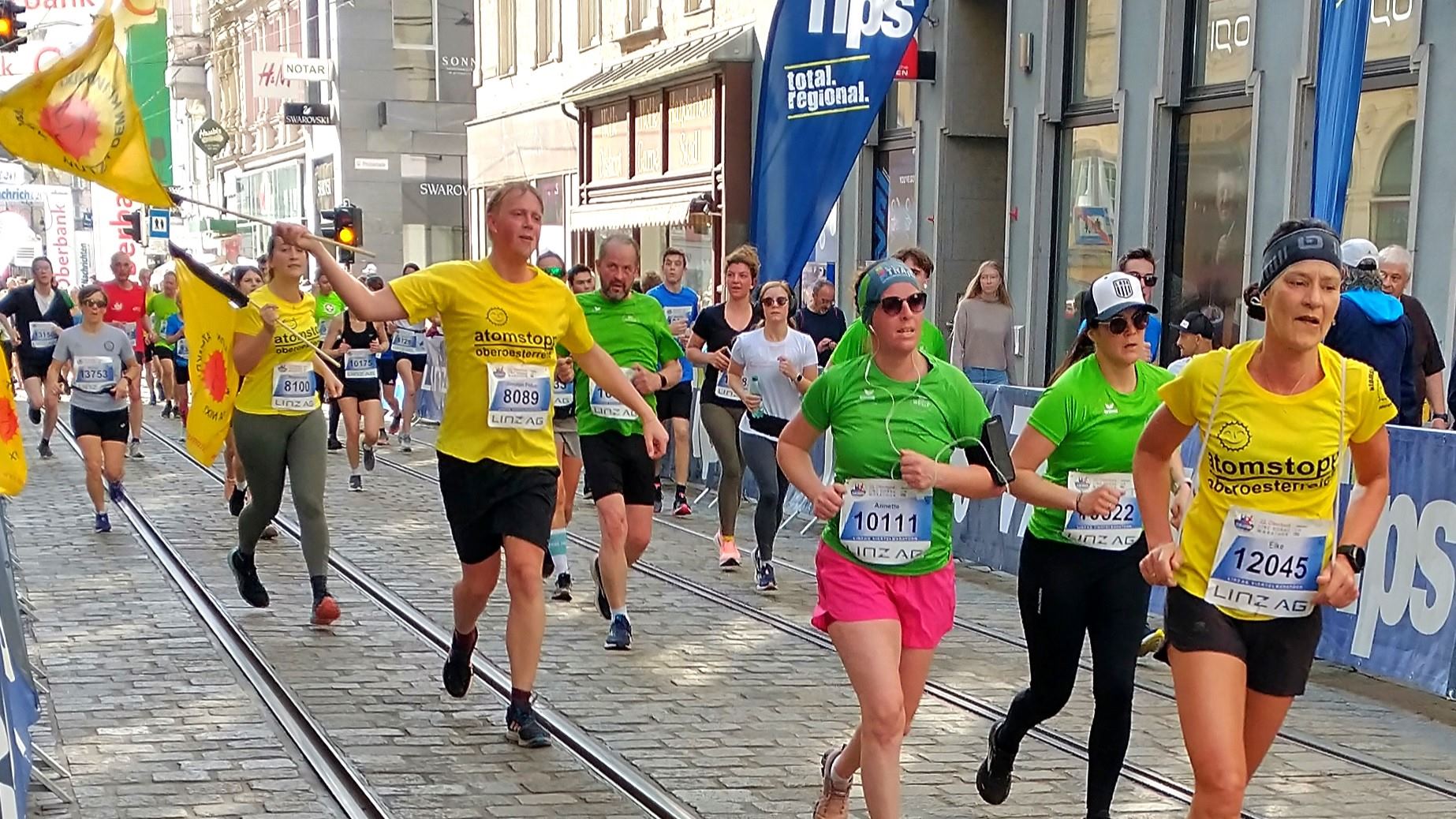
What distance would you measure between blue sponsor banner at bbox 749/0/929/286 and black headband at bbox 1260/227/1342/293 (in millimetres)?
8737

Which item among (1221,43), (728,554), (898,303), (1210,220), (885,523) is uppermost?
(1221,43)

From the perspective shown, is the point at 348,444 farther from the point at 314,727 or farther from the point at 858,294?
the point at 858,294

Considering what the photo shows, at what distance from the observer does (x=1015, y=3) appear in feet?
61.1

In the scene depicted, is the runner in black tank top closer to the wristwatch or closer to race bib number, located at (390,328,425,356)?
race bib number, located at (390,328,425,356)

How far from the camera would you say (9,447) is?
222 inches

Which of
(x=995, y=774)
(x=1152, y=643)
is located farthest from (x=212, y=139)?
(x=995, y=774)

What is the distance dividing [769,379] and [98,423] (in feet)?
18.7

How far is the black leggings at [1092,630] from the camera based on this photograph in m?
5.50

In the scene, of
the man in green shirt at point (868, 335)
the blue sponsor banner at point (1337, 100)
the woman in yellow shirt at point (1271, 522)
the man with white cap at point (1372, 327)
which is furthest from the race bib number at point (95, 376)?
the woman in yellow shirt at point (1271, 522)

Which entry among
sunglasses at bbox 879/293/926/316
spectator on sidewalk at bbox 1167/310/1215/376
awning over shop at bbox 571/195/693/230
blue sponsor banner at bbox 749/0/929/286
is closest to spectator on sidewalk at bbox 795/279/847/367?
blue sponsor banner at bbox 749/0/929/286

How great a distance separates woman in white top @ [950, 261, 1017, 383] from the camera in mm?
13820

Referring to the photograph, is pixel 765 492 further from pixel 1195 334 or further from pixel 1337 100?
pixel 1337 100

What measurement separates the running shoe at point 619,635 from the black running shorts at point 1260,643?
4540mm

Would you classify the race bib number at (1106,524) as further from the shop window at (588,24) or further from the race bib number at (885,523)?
the shop window at (588,24)
